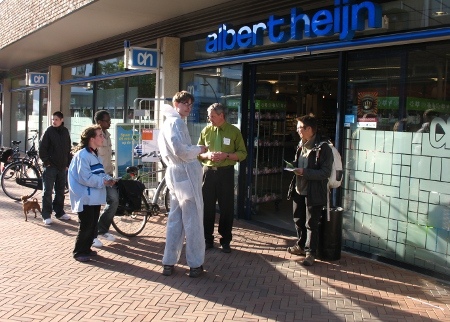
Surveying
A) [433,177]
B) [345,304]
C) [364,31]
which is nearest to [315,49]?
[364,31]

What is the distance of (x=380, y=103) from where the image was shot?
651cm

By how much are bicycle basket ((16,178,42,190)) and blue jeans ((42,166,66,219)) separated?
1352 mm

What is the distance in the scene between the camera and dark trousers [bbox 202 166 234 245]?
676 cm

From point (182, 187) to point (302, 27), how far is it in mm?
2987

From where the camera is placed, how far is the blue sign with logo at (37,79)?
17.2 meters

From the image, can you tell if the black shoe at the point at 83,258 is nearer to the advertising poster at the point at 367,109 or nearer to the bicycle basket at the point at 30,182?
the advertising poster at the point at 367,109

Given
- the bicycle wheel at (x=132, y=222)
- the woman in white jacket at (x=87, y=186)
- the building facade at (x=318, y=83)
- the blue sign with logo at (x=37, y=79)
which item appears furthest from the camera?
the blue sign with logo at (x=37, y=79)

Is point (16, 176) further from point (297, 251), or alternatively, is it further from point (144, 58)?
point (297, 251)

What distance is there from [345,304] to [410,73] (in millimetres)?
2782

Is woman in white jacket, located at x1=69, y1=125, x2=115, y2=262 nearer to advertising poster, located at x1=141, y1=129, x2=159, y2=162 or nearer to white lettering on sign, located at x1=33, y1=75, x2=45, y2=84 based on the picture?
advertising poster, located at x1=141, y1=129, x2=159, y2=162

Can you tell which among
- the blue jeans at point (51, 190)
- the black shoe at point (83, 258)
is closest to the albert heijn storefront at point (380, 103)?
the blue jeans at point (51, 190)

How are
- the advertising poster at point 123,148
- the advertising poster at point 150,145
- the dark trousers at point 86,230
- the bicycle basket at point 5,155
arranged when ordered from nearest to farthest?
the dark trousers at point 86,230 < the advertising poster at point 150,145 < the advertising poster at point 123,148 < the bicycle basket at point 5,155

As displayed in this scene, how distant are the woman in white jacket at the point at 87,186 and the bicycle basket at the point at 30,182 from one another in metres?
4.06

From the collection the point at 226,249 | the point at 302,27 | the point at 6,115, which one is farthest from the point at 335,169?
the point at 6,115
